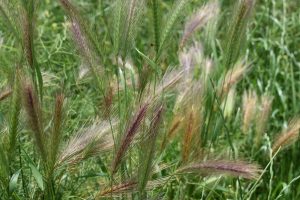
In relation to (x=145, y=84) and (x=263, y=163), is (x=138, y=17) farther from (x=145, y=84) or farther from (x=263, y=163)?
(x=263, y=163)

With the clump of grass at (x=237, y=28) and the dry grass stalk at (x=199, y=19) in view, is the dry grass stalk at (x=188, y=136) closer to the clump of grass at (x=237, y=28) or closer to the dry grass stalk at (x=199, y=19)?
the clump of grass at (x=237, y=28)

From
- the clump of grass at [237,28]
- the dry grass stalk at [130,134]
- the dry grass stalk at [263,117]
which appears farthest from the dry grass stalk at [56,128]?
the dry grass stalk at [263,117]

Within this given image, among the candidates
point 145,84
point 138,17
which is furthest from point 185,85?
point 138,17

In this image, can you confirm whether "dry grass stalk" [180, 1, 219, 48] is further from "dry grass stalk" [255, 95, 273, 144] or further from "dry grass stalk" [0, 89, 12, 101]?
"dry grass stalk" [0, 89, 12, 101]

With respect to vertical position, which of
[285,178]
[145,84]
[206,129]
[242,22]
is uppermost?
[242,22]

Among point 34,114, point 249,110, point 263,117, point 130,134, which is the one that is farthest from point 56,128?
point 249,110

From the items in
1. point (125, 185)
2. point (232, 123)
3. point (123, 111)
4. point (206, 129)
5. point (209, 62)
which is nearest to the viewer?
point (125, 185)

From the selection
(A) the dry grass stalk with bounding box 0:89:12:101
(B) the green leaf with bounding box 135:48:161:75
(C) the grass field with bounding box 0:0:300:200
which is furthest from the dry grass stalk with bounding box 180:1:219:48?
(A) the dry grass stalk with bounding box 0:89:12:101
